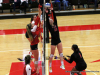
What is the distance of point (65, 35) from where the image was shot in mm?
8523

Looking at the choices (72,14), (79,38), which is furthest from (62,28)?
(72,14)

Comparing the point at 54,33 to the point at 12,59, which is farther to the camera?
the point at 12,59

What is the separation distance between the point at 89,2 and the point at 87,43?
7.00 metres

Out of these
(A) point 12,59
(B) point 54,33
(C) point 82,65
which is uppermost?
(B) point 54,33

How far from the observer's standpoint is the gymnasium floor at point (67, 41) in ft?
19.1

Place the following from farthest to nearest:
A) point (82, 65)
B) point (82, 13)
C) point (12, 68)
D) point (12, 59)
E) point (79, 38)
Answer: point (82, 13) → point (79, 38) → point (12, 59) → point (12, 68) → point (82, 65)

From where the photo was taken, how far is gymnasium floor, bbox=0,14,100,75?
583cm

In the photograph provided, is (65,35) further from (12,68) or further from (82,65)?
(82,65)

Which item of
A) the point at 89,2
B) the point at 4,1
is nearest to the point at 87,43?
the point at 89,2

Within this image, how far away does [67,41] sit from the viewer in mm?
7672

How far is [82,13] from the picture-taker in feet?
42.3

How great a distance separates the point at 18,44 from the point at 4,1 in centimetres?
673

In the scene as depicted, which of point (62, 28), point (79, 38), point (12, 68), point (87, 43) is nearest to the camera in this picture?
point (12, 68)

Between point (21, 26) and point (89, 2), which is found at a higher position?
point (89, 2)
